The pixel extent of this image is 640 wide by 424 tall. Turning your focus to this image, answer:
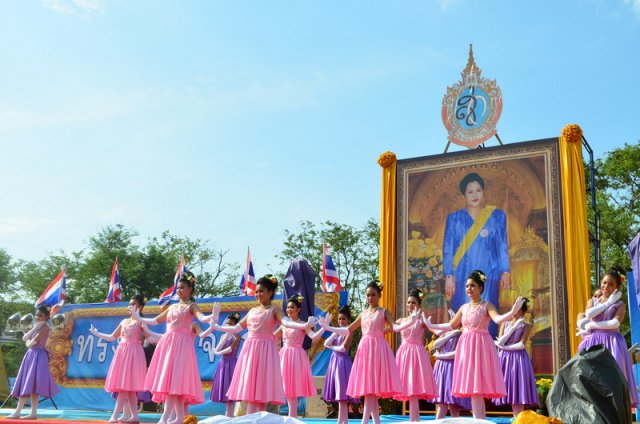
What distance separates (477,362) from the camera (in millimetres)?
6551

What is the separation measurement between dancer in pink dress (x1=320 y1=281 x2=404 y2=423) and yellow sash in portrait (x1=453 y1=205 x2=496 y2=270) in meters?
5.79

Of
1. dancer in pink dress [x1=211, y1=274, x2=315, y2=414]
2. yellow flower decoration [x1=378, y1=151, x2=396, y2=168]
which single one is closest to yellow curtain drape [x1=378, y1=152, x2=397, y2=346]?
yellow flower decoration [x1=378, y1=151, x2=396, y2=168]

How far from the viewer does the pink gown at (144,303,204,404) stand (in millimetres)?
6754

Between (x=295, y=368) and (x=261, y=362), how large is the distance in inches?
58.6

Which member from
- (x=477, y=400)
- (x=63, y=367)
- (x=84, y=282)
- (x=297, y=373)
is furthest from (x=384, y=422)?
(x=84, y=282)

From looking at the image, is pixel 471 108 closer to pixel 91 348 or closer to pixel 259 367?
pixel 259 367

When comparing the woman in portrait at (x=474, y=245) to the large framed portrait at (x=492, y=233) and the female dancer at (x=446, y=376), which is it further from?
the female dancer at (x=446, y=376)

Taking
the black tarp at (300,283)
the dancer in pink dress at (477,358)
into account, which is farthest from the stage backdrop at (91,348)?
the dancer in pink dress at (477,358)

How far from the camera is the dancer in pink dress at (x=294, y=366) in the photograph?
7.89m

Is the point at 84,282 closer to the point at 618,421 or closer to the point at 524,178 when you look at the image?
the point at 524,178

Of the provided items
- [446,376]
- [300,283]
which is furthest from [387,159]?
[446,376]

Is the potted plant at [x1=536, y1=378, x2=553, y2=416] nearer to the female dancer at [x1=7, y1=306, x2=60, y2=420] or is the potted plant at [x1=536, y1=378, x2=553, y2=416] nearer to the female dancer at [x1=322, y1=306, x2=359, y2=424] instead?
the female dancer at [x1=322, y1=306, x2=359, y2=424]

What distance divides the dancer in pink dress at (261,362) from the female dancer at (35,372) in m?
3.17

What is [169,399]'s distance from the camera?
22.7 feet
